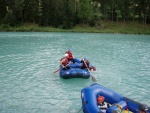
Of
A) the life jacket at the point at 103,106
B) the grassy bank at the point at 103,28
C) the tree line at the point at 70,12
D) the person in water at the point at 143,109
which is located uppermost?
the tree line at the point at 70,12

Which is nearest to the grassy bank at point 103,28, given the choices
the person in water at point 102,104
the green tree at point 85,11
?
the green tree at point 85,11

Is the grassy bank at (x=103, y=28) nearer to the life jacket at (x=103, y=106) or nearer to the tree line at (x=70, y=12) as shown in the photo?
the tree line at (x=70, y=12)

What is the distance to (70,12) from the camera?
55562mm

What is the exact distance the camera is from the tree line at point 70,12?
5400 centimetres

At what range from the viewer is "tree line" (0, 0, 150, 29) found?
5400 centimetres

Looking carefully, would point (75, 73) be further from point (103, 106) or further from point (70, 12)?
point (70, 12)

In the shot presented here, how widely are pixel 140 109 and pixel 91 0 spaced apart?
178 feet

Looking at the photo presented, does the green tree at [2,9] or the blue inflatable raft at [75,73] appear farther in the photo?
the green tree at [2,9]

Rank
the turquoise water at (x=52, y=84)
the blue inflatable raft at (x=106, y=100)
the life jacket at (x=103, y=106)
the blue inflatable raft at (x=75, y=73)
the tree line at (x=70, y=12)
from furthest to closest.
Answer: the tree line at (x=70, y=12) → the blue inflatable raft at (x=75, y=73) → the turquoise water at (x=52, y=84) → the life jacket at (x=103, y=106) → the blue inflatable raft at (x=106, y=100)

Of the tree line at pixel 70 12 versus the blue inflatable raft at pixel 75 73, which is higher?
the tree line at pixel 70 12

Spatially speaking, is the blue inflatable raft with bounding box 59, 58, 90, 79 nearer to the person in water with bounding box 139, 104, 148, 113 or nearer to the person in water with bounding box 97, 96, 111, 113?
the person in water with bounding box 97, 96, 111, 113

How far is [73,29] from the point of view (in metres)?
52.5

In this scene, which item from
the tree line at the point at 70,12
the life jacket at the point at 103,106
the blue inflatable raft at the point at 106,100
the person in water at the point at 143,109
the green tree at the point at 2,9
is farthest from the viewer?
the green tree at the point at 2,9

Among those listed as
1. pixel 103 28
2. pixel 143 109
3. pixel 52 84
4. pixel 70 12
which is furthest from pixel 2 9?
pixel 143 109
